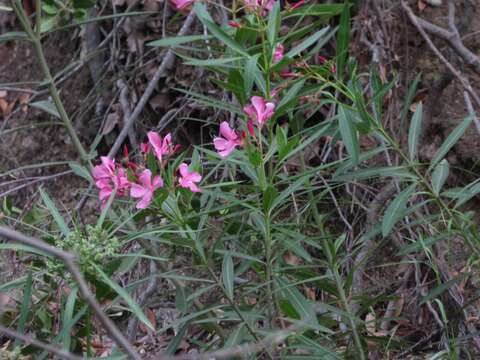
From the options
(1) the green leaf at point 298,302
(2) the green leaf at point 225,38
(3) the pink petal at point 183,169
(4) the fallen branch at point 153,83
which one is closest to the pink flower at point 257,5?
(2) the green leaf at point 225,38

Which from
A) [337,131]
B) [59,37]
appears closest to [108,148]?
[59,37]

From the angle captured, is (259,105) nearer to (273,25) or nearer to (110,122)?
(273,25)

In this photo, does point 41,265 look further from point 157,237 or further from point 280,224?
point 280,224

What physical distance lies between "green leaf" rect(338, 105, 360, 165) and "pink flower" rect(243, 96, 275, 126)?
0.76 ft

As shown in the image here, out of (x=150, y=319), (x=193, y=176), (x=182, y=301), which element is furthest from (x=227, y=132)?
(x=150, y=319)

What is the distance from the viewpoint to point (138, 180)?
212 centimetres

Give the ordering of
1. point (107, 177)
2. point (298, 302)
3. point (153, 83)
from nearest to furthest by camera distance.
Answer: point (107, 177) < point (298, 302) < point (153, 83)

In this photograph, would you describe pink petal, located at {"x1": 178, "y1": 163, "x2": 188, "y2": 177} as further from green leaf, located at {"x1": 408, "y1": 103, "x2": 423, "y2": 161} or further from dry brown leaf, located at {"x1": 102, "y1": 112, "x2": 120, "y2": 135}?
dry brown leaf, located at {"x1": 102, "y1": 112, "x2": 120, "y2": 135}

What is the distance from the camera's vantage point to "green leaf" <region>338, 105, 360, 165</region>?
7.37ft

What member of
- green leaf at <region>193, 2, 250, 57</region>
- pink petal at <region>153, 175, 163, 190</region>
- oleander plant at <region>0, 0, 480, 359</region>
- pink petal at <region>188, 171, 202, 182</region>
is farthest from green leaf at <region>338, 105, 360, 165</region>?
pink petal at <region>153, 175, 163, 190</region>

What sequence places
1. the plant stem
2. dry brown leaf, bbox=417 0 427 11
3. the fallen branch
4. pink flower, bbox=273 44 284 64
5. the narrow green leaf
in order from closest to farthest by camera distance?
the narrow green leaf < pink flower, bbox=273 44 284 64 < the plant stem < the fallen branch < dry brown leaf, bbox=417 0 427 11

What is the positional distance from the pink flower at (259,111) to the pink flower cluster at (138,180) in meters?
0.22

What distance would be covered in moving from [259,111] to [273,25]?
0.25 meters

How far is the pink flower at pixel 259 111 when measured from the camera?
2.14 m
